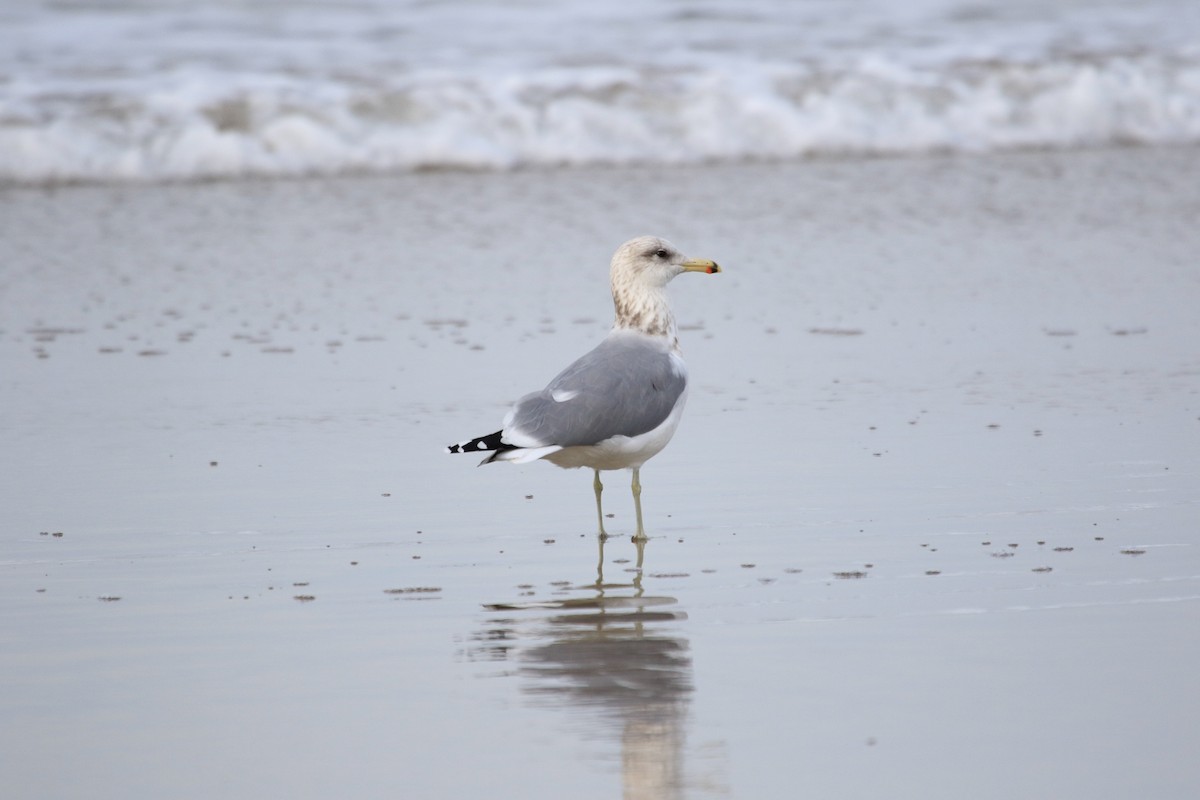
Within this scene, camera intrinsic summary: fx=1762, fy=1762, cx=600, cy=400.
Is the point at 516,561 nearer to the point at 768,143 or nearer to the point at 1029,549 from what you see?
the point at 1029,549

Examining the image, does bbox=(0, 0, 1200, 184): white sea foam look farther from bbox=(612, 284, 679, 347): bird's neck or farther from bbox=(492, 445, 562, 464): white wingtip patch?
bbox=(492, 445, 562, 464): white wingtip patch

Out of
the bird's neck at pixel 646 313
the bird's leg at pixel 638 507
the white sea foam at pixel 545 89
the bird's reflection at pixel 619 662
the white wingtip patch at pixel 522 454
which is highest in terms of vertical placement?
the white sea foam at pixel 545 89

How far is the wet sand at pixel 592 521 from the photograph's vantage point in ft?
11.6

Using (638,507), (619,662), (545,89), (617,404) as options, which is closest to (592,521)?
(638,507)

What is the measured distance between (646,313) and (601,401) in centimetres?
79

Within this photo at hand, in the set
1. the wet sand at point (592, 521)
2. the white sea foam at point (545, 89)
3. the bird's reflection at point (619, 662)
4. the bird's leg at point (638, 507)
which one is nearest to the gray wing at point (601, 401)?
the bird's leg at point (638, 507)

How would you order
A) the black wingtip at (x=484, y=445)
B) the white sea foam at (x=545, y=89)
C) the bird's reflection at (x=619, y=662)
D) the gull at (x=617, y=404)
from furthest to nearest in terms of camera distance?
the white sea foam at (x=545, y=89), the gull at (x=617, y=404), the black wingtip at (x=484, y=445), the bird's reflection at (x=619, y=662)

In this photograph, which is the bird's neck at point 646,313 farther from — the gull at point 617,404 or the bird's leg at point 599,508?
the bird's leg at point 599,508

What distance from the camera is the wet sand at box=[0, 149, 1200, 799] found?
353 cm

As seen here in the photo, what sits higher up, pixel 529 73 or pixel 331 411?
pixel 529 73

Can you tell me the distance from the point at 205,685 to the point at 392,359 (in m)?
4.27

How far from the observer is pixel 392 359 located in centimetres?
815

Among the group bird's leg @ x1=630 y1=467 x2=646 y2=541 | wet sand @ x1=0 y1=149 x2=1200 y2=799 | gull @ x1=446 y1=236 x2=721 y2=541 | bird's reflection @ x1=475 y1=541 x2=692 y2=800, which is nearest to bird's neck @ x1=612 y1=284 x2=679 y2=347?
gull @ x1=446 y1=236 x2=721 y2=541

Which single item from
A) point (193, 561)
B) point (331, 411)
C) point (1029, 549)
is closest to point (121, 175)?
point (331, 411)
